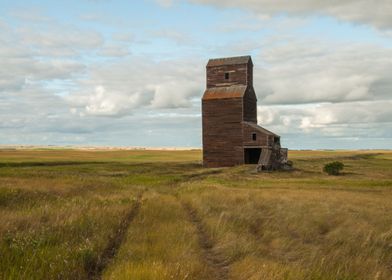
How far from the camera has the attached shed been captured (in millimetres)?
50125

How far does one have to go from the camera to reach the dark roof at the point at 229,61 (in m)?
52.4

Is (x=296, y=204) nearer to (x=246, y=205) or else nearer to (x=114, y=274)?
(x=246, y=205)

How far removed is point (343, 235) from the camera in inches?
516

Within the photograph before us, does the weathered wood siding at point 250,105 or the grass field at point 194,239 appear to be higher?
the weathered wood siding at point 250,105

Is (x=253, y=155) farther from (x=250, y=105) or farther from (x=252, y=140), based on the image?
(x=250, y=105)

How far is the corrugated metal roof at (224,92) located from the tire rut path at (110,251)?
37352mm

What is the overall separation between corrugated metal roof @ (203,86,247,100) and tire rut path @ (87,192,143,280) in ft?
123

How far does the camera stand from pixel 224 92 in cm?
5178

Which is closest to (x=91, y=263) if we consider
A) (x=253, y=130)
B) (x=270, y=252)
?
(x=270, y=252)

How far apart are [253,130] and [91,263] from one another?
1679 inches

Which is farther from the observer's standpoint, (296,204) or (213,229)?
(296,204)

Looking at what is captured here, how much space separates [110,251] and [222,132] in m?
42.0

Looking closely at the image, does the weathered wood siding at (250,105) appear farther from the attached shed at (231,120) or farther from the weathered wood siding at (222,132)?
the weathered wood siding at (222,132)

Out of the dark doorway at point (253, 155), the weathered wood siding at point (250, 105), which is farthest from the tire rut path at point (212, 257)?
the dark doorway at point (253, 155)
